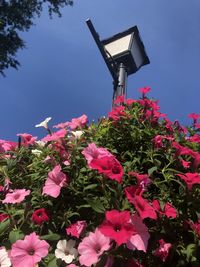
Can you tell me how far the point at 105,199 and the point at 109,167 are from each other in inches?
4.7

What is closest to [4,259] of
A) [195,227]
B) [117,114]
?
[195,227]

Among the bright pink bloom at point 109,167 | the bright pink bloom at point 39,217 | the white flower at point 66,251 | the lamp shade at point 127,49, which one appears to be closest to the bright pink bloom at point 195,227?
the bright pink bloom at point 109,167

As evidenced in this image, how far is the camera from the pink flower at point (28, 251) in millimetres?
1618

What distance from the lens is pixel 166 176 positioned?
6.23 ft

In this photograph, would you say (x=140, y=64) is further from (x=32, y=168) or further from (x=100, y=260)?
(x=100, y=260)

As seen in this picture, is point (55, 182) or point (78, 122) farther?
point (78, 122)

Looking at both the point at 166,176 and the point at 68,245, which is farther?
the point at 166,176

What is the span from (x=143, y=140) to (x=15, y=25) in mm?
9400

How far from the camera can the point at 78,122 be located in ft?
7.94

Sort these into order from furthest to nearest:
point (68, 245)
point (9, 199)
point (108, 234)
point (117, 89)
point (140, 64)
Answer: point (140, 64), point (117, 89), point (9, 199), point (68, 245), point (108, 234)

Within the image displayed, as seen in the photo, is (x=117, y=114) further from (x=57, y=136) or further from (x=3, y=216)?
(x=3, y=216)

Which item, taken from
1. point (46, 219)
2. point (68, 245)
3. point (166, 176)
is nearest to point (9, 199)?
point (46, 219)

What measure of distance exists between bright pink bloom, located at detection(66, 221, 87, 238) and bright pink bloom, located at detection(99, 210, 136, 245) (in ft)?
0.57

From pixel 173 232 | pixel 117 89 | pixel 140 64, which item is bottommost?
pixel 173 232
